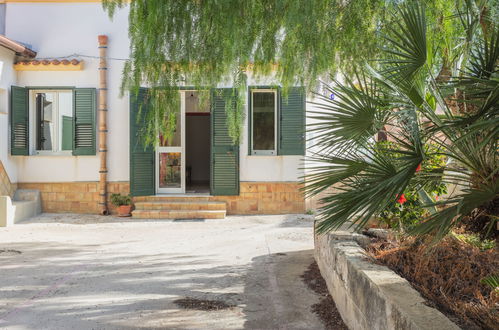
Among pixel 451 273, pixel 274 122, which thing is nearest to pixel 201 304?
pixel 451 273

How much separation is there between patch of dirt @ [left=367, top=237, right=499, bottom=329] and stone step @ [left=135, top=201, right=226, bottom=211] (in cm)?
607

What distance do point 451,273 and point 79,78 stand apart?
9140mm

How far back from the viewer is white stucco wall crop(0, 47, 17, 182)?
10047 mm

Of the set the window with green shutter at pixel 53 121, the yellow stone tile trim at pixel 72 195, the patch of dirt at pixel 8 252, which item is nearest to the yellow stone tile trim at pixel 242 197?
the yellow stone tile trim at pixel 72 195

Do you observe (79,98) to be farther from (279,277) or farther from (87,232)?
(279,277)

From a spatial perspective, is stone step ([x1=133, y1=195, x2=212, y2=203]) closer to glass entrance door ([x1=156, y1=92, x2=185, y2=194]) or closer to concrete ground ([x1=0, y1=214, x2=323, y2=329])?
glass entrance door ([x1=156, y1=92, x2=185, y2=194])

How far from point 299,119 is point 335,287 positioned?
6664mm

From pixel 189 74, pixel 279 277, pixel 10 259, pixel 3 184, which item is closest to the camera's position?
pixel 189 74

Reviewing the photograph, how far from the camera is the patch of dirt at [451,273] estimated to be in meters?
2.66

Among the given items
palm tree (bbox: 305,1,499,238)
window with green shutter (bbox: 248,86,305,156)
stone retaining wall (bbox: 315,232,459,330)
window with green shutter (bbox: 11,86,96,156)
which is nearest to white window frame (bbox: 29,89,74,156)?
window with green shutter (bbox: 11,86,96,156)

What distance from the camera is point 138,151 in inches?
415

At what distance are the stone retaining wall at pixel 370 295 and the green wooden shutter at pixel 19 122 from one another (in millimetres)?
8109

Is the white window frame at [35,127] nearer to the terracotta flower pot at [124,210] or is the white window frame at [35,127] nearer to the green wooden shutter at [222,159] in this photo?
the terracotta flower pot at [124,210]

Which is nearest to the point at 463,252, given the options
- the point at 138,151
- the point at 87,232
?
the point at 87,232
